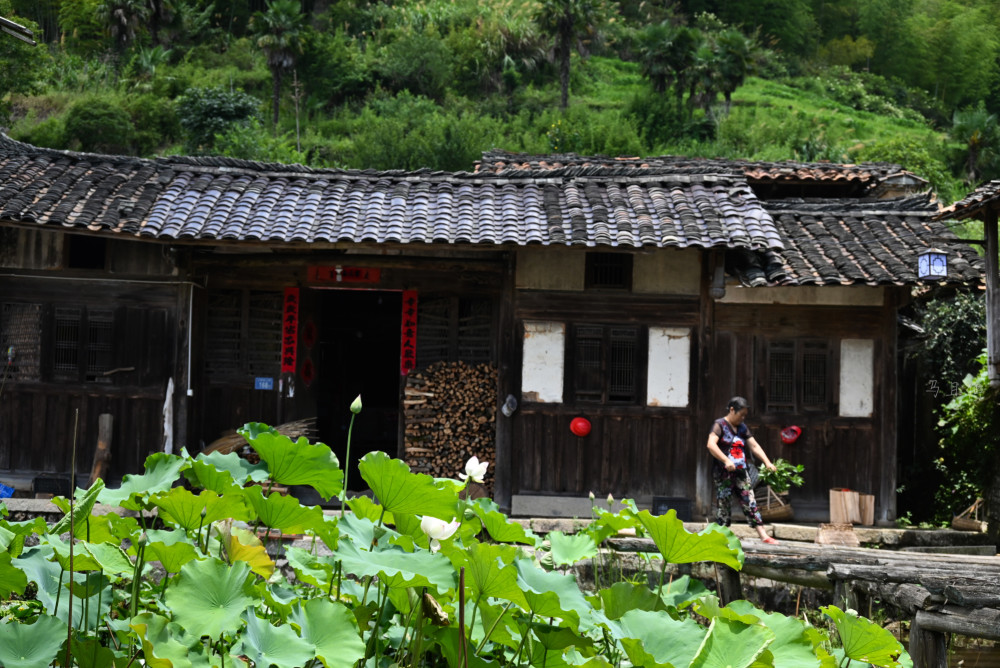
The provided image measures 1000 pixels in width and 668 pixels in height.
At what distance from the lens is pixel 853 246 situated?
11211 mm

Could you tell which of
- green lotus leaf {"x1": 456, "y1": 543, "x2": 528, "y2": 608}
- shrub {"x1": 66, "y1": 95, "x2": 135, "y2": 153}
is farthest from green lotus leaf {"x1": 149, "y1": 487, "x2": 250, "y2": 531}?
shrub {"x1": 66, "y1": 95, "x2": 135, "y2": 153}

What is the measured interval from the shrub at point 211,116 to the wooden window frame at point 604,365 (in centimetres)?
2122

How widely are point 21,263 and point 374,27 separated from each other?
37.0m

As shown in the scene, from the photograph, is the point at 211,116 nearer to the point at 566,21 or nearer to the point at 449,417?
the point at 566,21

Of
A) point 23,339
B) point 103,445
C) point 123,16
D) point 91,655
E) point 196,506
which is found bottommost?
point 103,445

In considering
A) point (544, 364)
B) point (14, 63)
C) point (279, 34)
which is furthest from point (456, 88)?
point (544, 364)

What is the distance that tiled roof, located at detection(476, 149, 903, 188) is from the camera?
49.7ft

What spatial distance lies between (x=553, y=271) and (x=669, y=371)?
5.93 feet

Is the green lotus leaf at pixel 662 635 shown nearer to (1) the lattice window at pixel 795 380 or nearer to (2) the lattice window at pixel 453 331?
(1) the lattice window at pixel 795 380

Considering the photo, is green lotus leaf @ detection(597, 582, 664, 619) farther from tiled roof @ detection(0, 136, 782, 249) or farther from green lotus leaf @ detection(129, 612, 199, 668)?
tiled roof @ detection(0, 136, 782, 249)

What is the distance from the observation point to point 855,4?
59.1m

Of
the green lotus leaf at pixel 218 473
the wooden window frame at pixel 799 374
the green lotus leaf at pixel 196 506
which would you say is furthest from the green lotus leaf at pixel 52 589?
the wooden window frame at pixel 799 374

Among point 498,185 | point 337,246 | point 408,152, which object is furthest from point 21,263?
point 408,152

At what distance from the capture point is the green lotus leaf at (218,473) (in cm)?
259
